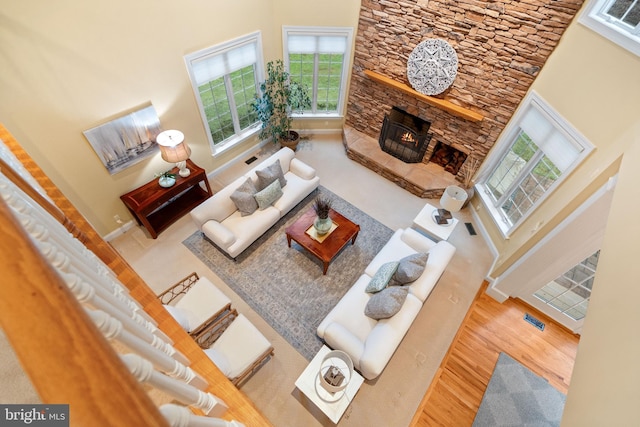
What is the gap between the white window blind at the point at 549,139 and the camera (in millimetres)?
3587

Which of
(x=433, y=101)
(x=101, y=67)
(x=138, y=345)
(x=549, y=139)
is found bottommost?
(x=433, y=101)

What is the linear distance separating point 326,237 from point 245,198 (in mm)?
1355

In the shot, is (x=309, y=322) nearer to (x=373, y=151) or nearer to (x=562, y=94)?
(x=373, y=151)

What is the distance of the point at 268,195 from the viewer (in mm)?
4789

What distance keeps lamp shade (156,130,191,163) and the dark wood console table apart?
17.7 inches

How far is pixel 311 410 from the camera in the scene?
3.43 m

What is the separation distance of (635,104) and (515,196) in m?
1.97

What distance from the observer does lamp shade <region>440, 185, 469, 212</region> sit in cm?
454

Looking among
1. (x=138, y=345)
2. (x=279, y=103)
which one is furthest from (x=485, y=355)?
(x=279, y=103)

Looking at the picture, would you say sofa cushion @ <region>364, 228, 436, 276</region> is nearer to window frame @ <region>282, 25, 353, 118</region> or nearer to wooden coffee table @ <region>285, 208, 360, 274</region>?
wooden coffee table @ <region>285, 208, 360, 274</region>

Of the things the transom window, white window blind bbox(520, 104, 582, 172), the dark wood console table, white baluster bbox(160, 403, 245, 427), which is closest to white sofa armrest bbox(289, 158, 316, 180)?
the dark wood console table

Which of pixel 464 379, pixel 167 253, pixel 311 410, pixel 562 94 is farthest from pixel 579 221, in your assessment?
pixel 167 253

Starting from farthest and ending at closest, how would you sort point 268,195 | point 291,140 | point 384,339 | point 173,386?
1. point 291,140
2. point 268,195
3. point 384,339
4. point 173,386

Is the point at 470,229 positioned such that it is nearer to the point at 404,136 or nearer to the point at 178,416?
the point at 404,136
